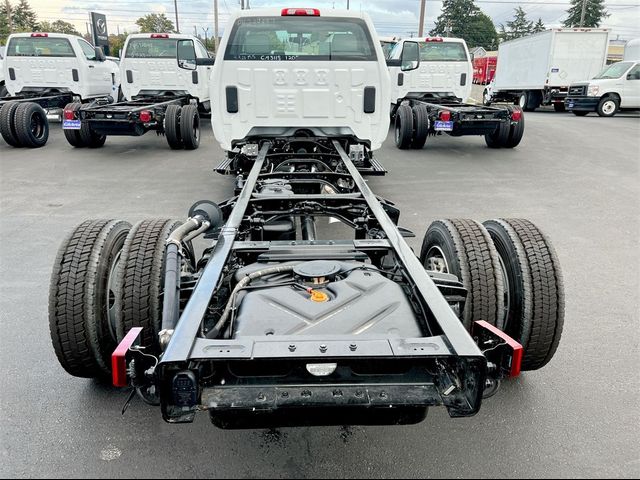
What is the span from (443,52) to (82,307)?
493 inches

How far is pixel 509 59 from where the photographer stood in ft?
81.3

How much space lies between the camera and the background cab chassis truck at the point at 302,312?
1894 mm

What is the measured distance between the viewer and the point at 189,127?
1051 centimetres

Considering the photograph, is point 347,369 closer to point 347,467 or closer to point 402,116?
point 347,467

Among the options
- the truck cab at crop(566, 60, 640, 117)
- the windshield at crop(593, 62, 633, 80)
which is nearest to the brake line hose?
the truck cab at crop(566, 60, 640, 117)

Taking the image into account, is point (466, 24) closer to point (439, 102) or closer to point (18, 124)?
point (439, 102)

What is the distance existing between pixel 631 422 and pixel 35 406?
9.95 ft

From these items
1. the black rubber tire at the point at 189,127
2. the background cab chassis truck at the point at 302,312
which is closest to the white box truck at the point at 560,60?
the black rubber tire at the point at 189,127

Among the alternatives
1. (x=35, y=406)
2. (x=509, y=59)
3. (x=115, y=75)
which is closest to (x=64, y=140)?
(x=115, y=75)

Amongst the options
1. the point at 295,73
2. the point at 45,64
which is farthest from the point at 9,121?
the point at 295,73

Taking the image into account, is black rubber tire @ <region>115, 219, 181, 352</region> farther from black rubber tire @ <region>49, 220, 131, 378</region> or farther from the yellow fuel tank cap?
the yellow fuel tank cap

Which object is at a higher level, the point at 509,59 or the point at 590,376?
the point at 509,59

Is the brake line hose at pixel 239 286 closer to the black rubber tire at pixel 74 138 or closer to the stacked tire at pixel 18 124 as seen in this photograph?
A: the black rubber tire at pixel 74 138

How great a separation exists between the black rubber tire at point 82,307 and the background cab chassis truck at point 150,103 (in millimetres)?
7780
